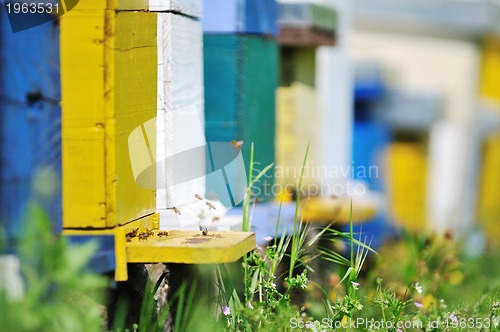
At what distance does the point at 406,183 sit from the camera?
957 centimetres

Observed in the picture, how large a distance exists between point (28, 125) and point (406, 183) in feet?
25.6

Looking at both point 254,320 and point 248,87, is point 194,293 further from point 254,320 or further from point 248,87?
point 248,87

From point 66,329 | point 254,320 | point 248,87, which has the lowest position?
point 254,320

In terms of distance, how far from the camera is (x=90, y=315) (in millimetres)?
1746

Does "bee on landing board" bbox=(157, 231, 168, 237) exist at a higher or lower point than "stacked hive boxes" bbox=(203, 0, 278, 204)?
lower

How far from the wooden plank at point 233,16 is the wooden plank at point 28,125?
1.25 m

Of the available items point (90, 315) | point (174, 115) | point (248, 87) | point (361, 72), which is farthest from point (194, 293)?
point (361, 72)

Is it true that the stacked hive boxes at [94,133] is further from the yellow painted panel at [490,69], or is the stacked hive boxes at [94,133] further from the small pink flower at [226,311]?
the yellow painted panel at [490,69]

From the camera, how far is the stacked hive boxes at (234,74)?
331cm

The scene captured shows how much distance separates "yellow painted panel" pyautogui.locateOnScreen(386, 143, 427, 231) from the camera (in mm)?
9352

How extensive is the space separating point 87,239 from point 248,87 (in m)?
1.42

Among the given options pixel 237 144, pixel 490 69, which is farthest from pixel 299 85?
pixel 490 69

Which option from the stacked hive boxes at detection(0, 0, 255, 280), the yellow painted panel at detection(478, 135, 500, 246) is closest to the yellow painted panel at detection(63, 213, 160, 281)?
the stacked hive boxes at detection(0, 0, 255, 280)

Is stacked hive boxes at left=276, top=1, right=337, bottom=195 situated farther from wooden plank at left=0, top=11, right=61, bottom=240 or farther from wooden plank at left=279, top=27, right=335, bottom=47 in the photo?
wooden plank at left=0, top=11, right=61, bottom=240
